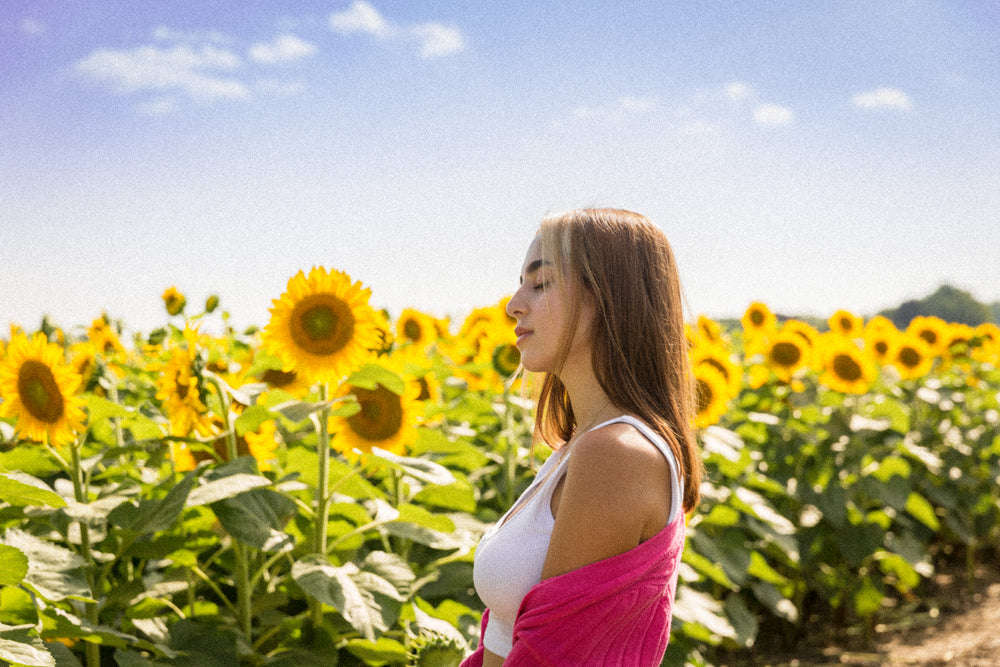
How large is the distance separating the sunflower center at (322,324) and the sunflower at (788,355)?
3.33 m

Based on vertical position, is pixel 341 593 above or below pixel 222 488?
below

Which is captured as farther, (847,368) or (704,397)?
(847,368)

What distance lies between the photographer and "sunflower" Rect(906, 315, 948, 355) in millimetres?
6082

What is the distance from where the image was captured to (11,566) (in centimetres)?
160

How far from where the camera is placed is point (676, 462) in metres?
1.47

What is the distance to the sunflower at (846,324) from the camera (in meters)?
6.12

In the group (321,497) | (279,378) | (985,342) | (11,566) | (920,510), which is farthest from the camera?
(985,342)

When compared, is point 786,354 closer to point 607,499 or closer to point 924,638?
point 924,638

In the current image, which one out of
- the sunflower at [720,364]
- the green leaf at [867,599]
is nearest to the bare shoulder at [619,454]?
the sunflower at [720,364]

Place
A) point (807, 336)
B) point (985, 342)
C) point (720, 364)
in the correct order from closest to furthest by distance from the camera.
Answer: point (720, 364), point (807, 336), point (985, 342)

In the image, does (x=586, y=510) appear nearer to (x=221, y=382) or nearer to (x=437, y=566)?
(x=221, y=382)

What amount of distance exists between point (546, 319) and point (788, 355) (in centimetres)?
384

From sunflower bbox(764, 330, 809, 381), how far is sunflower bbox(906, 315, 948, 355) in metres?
1.49

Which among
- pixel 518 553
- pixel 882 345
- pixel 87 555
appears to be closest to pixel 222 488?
pixel 87 555
